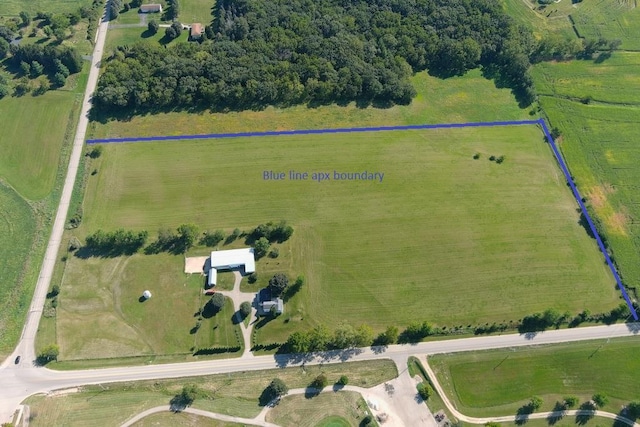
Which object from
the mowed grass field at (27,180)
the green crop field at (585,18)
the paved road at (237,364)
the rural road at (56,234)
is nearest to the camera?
the paved road at (237,364)

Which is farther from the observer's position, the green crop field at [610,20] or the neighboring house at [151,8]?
the green crop field at [610,20]

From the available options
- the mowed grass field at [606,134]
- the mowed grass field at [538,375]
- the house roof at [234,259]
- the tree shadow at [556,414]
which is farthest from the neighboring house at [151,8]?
the tree shadow at [556,414]

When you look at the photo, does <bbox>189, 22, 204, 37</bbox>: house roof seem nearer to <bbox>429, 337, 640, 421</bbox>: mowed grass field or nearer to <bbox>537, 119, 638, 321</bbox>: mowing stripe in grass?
<bbox>537, 119, 638, 321</bbox>: mowing stripe in grass

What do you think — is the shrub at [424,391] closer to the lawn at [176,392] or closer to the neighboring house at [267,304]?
the lawn at [176,392]

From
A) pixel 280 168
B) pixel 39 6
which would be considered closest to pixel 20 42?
pixel 39 6

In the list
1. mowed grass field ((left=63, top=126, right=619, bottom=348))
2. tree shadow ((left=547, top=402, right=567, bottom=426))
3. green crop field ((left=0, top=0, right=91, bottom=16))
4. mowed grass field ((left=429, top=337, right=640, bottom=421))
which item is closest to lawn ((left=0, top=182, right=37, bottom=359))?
mowed grass field ((left=63, top=126, right=619, bottom=348))

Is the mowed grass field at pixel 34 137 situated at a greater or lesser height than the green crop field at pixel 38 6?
lesser

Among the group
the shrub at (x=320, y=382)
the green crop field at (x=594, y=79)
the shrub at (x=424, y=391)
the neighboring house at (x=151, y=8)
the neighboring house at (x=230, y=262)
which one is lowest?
the shrub at (x=320, y=382)
